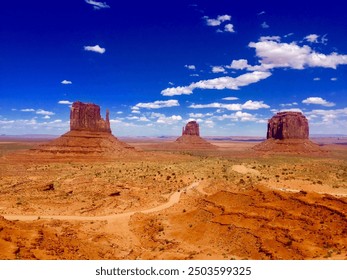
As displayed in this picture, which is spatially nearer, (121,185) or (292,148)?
(121,185)

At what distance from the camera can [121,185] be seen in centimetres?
4466

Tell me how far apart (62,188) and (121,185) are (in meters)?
8.73

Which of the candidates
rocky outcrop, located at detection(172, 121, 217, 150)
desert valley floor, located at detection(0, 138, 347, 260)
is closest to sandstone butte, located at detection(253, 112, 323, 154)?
rocky outcrop, located at detection(172, 121, 217, 150)

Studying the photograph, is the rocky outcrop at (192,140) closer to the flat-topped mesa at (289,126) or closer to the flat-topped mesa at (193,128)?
the flat-topped mesa at (193,128)

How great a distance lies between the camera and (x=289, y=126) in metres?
132

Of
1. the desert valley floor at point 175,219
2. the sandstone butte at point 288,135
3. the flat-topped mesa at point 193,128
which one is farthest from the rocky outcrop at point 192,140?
the desert valley floor at point 175,219

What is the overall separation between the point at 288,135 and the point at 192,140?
66525 millimetres

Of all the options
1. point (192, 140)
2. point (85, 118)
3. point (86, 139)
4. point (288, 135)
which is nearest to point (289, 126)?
point (288, 135)

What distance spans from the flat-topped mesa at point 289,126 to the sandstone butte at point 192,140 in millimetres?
47511

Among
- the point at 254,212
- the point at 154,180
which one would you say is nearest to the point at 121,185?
the point at 154,180

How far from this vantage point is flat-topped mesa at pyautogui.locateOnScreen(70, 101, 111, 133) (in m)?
104
